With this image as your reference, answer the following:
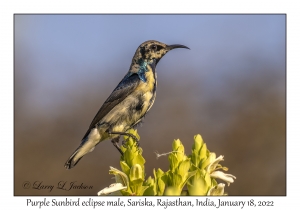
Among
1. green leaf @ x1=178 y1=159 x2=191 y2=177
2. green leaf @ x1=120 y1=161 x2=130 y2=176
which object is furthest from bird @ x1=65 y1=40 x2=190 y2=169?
green leaf @ x1=178 y1=159 x2=191 y2=177

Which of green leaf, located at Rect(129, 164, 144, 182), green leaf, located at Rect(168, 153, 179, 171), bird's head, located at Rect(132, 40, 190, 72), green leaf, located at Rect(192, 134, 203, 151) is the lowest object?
green leaf, located at Rect(129, 164, 144, 182)

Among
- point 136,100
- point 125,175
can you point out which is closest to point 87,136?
point 136,100

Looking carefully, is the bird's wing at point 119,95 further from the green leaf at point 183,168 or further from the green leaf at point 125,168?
the green leaf at point 183,168

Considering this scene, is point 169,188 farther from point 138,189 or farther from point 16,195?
point 16,195

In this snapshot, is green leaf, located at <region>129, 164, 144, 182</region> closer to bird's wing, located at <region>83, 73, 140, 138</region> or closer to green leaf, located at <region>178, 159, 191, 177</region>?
green leaf, located at <region>178, 159, 191, 177</region>
